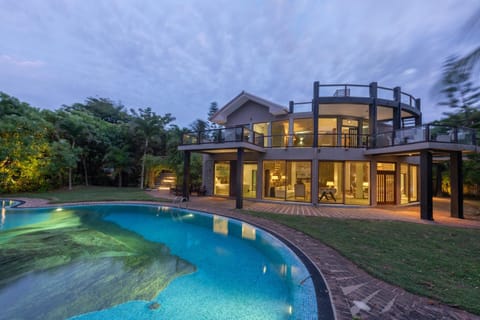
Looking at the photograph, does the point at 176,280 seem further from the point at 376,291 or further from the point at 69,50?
the point at 69,50

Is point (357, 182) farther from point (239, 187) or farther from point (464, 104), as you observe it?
point (464, 104)

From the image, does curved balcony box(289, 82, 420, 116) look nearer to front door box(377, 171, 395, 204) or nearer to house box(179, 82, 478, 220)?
house box(179, 82, 478, 220)

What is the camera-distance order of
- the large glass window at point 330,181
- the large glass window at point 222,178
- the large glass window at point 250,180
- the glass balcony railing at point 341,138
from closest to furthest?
the glass balcony railing at point 341,138 → the large glass window at point 330,181 → the large glass window at point 250,180 → the large glass window at point 222,178

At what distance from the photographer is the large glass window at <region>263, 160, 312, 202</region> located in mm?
12086

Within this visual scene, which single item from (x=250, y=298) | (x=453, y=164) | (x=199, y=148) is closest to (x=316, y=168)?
(x=453, y=164)

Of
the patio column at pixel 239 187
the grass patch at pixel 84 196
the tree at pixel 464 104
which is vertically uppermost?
the tree at pixel 464 104

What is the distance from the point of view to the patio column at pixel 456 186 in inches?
362

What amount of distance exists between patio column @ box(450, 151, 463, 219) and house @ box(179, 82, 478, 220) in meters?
1.26

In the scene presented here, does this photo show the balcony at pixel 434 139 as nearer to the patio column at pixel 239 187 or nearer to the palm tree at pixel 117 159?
the patio column at pixel 239 187

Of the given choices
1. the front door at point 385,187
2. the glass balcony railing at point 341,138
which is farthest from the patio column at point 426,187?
the front door at point 385,187

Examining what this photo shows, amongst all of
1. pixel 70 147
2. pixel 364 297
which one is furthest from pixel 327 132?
pixel 70 147

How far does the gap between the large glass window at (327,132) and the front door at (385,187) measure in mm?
3209

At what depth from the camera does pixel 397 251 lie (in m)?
4.99

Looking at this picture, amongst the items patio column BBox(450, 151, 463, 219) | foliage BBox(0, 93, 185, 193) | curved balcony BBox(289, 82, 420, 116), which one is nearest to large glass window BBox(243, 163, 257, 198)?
curved balcony BBox(289, 82, 420, 116)
